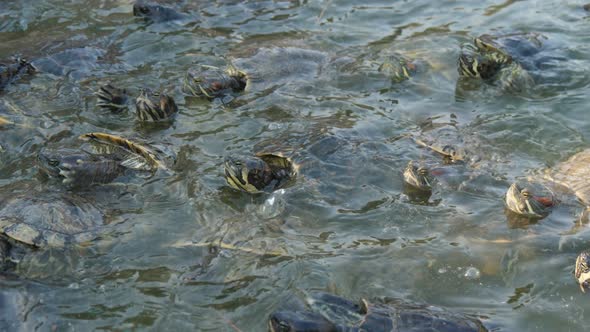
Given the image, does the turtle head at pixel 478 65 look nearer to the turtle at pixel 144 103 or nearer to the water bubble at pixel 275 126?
the water bubble at pixel 275 126

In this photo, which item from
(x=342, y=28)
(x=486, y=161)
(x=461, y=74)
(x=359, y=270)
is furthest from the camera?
(x=342, y=28)

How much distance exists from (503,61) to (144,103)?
459 cm

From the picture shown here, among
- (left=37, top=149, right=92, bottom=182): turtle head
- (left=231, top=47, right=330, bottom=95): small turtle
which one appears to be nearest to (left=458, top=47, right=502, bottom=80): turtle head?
(left=231, top=47, right=330, bottom=95): small turtle

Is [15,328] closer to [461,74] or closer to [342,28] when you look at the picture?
[461,74]

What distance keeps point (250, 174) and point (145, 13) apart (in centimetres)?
551

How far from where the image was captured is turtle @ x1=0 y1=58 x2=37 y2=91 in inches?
348

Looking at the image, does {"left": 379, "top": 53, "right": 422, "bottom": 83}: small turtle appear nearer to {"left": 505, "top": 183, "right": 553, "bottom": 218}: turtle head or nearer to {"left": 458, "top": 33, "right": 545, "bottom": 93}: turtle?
{"left": 458, "top": 33, "right": 545, "bottom": 93}: turtle

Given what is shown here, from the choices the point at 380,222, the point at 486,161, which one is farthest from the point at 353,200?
the point at 486,161

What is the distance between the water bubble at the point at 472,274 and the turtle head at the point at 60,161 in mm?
3767

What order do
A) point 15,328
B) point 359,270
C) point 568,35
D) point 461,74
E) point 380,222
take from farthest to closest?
point 568,35 → point 461,74 → point 380,222 → point 359,270 → point 15,328

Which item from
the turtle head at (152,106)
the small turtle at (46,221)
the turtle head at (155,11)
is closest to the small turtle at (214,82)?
the turtle head at (152,106)

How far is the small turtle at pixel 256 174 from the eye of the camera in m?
6.40

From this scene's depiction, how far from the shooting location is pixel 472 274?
17.6 feet

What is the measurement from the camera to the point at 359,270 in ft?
18.0
